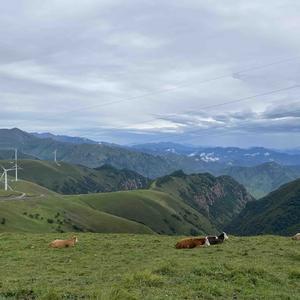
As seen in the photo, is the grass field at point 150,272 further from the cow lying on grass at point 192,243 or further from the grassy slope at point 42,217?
the grassy slope at point 42,217

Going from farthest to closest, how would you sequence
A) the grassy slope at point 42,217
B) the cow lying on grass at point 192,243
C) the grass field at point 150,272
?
the grassy slope at point 42,217 → the cow lying on grass at point 192,243 → the grass field at point 150,272

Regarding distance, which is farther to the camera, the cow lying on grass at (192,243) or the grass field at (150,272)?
the cow lying on grass at (192,243)

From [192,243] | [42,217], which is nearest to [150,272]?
[192,243]

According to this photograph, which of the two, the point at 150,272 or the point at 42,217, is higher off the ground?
the point at 150,272

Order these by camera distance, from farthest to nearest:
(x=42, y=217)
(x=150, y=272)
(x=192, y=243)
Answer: (x=42, y=217), (x=192, y=243), (x=150, y=272)

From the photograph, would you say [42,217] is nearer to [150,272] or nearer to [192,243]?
[192,243]

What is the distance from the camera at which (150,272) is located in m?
22.2

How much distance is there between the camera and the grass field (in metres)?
19.1

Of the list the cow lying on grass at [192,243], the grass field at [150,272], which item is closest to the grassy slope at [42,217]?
the grass field at [150,272]

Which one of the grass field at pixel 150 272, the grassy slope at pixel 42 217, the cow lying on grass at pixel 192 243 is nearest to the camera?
the grass field at pixel 150 272

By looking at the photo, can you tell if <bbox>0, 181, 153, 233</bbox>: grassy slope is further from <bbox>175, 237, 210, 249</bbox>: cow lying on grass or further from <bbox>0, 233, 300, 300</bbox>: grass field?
<bbox>175, 237, 210, 249</bbox>: cow lying on grass

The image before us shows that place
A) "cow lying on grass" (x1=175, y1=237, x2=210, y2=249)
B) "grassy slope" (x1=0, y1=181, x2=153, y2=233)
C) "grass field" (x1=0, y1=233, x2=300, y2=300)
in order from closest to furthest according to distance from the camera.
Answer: "grass field" (x1=0, y1=233, x2=300, y2=300), "cow lying on grass" (x1=175, y1=237, x2=210, y2=249), "grassy slope" (x1=0, y1=181, x2=153, y2=233)

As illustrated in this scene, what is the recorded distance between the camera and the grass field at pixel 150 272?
1911cm

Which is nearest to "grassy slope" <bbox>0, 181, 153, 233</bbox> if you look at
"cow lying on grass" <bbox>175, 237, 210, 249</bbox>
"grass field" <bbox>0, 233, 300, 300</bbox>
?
"grass field" <bbox>0, 233, 300, 300</bbox>
